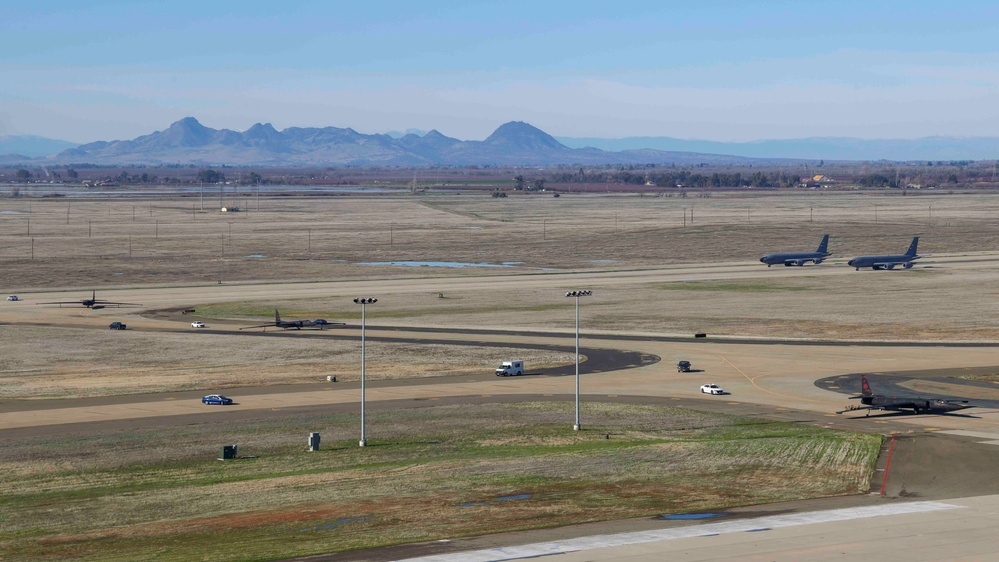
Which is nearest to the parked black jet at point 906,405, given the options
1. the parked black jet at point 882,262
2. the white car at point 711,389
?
the white car at point 711,389

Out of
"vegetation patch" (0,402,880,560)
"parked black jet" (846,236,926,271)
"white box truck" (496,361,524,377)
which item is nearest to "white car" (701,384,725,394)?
"vegetation patch" (0,402,880,560)

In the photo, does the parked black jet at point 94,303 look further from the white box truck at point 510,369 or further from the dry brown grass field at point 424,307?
the white box truck at point 510,369

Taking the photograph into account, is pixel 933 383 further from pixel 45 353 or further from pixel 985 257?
pixel 985 257

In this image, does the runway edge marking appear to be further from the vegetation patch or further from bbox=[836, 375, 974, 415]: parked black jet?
bbox=[836, 375, 974, 415]: parked black jet

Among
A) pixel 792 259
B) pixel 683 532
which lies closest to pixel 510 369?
pixel 683 532

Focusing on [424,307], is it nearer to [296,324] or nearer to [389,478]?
[296,324]

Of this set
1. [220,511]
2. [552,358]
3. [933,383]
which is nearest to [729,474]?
[220,511]
